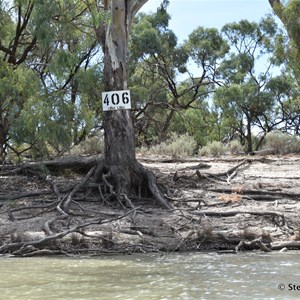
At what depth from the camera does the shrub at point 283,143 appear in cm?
2094

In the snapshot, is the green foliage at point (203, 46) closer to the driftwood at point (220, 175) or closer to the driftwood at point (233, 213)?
the driftwood at point (220, 175)

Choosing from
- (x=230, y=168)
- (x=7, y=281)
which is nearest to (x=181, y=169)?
(x=230, y=168)

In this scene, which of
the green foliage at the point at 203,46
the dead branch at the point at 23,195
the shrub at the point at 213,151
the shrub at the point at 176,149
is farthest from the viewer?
the green foliage at the point at 203,46

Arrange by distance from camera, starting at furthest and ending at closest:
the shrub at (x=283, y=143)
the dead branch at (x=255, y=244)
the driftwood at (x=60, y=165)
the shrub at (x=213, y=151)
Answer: the shrub at (x=283, y=143) < the shrub at (x=213, y=151) < the driftwood at (x=60, y=165) < the dead branch at (x=255, y=244)

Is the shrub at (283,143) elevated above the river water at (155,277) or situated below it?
above

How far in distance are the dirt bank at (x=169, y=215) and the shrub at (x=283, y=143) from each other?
5.45m

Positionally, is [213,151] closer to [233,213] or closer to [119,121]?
[119,121]

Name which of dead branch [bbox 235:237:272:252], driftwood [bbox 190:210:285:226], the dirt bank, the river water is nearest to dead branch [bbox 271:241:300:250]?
the dirt bank

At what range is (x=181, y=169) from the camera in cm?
1468

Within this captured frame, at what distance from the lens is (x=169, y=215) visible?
10812mm

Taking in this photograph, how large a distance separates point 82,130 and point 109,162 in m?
2.04

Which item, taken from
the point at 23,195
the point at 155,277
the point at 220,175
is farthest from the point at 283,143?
the point at 155,277

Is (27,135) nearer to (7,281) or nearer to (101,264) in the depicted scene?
(101,264)

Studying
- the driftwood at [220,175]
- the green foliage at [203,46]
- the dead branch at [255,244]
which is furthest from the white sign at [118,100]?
the green foliage at [203,46]
